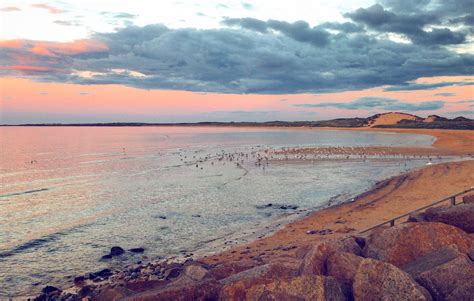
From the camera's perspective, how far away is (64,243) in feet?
75.9

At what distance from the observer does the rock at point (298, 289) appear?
8.49m

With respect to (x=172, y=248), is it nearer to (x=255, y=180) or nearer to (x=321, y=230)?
A: (x=321, y=230)

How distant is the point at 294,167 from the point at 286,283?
4706cm

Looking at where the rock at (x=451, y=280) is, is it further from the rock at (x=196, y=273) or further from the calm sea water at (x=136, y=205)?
the calm sea water at (x=136, y=205)

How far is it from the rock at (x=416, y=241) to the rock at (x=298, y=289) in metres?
2.56

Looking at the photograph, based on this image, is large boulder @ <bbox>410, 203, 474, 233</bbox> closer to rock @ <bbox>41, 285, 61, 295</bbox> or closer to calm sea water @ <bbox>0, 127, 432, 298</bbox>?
calm sea water @ <bbox>0, 127, 432, 298</bbox>

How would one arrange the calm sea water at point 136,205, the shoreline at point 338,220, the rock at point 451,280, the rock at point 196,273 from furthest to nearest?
the calm sea water at point 136,205 < the shoreline at point 338,220 < the rock at point 196,273 < the rock at point 451,280

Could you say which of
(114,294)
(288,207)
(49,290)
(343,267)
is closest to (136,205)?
(288,207)

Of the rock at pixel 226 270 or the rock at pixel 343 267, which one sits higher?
the rock at pixel 343 267

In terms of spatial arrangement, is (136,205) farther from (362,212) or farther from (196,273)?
(196,273)

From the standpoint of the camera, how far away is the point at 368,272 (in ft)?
28.6

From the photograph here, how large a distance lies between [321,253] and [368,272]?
1959 mm

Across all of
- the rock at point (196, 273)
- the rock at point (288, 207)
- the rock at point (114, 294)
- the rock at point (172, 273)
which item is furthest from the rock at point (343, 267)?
the rock at point (288, 207)

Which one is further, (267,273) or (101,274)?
(101,274)
